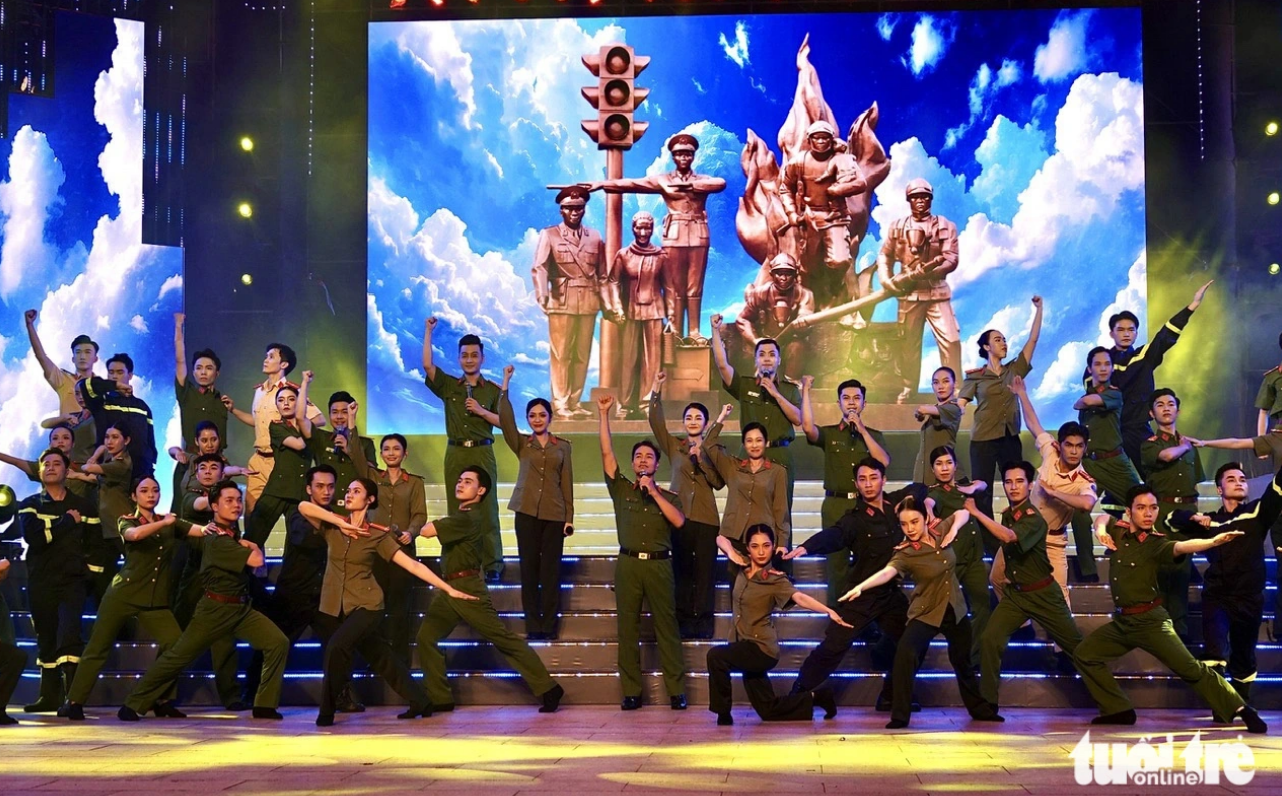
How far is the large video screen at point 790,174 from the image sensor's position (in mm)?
12805

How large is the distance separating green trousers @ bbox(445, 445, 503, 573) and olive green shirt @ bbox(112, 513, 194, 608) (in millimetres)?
1622

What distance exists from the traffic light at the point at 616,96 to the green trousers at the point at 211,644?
6.59 metres

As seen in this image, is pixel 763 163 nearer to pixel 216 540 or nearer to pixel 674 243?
pixel 674 243

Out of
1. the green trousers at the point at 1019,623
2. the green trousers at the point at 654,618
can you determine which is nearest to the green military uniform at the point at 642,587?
the green trousers at the point at 654,618

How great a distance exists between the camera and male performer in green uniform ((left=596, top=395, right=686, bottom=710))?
26.6 feet

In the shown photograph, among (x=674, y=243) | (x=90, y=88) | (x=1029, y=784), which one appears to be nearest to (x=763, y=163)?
(x=674, y=243)

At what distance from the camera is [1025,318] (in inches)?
506

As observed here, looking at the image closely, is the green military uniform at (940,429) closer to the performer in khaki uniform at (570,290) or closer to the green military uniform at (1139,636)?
the green military uniform at (1139,636)

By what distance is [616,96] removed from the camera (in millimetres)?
13180

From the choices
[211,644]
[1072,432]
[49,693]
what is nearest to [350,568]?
[211,644]

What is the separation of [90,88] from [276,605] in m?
8.94

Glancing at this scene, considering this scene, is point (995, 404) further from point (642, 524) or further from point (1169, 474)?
point (642, 524)

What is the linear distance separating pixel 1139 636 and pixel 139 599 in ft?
17.3

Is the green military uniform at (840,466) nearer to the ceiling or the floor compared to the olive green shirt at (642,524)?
nearer to the ceiling
